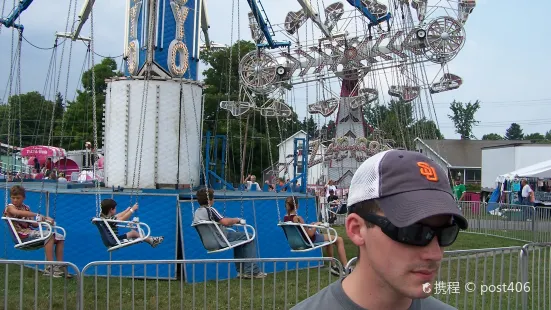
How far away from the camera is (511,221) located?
688 inches

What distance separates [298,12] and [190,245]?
19.5 m

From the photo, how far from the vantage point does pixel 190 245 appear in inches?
404

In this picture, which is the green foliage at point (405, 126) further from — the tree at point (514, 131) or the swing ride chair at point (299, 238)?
the tree at point (514, 131)

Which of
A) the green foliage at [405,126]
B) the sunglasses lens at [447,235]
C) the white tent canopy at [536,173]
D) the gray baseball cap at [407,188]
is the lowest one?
the sunglasses lens at [447,235]

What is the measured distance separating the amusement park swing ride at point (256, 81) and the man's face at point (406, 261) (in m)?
7.23

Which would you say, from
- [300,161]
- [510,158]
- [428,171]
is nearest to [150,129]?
[428,171]

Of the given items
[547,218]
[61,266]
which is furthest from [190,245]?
[547,218]

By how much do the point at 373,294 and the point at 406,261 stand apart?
0.18 meters

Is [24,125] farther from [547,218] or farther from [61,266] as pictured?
[61,266]

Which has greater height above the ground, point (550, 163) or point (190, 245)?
point (550, 163)

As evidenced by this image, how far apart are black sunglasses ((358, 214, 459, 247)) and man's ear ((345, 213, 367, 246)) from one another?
7cm

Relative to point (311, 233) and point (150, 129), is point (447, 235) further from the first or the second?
point (150, 129)

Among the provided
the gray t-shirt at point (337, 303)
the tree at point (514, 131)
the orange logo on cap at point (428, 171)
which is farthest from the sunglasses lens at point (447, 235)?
the tree at point (514, 131)

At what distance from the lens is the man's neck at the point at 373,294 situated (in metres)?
1.94
